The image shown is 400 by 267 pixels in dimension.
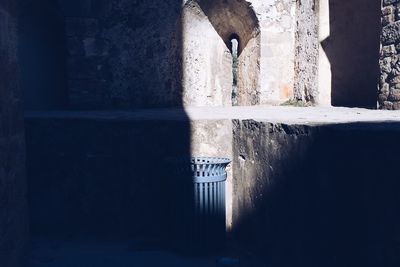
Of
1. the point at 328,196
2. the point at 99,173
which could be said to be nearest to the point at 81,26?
the point at 99,173

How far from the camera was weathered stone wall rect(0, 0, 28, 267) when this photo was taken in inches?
109

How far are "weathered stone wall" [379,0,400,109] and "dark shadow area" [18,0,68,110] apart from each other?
4156 mm

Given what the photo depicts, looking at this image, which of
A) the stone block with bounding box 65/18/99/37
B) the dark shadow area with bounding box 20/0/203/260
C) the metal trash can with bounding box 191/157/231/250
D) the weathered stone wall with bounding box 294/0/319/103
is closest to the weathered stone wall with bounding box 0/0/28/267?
the dark shadow area with bounding box 20/0/203/260

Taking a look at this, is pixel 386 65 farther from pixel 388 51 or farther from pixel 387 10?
pixel 387 10

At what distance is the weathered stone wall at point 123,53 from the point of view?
628 centimetres

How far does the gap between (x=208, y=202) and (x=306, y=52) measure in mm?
4354

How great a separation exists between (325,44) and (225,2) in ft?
5.97

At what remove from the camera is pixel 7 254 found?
2811 mm

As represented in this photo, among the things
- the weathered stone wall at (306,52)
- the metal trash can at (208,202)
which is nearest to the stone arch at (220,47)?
the weathered stone wall at (306,52)

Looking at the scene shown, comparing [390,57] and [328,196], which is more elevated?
[390,57]

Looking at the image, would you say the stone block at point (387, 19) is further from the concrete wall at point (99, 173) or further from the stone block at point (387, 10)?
the concrete wall at point (99, 173)

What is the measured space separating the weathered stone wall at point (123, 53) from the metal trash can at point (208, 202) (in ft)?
10.8

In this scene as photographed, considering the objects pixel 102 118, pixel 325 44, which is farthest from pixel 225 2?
pixel 102 118

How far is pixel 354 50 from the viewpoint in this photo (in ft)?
21.0
